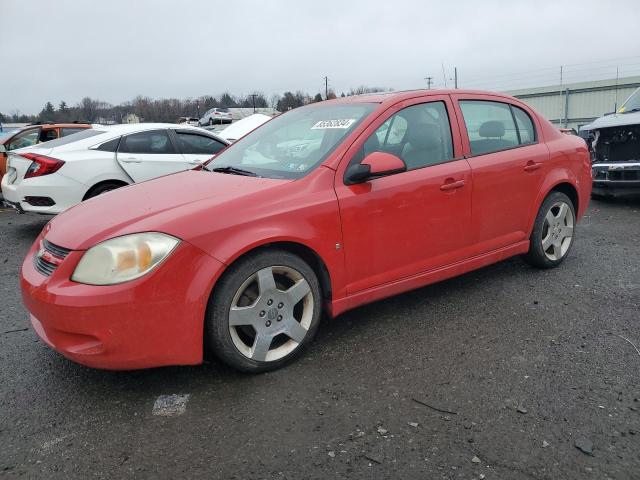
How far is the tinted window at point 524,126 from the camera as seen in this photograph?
4.29 metres

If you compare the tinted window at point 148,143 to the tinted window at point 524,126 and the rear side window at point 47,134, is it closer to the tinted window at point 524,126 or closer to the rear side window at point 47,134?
the rear side window at point 47,134

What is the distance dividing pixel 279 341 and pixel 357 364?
18.6 inches

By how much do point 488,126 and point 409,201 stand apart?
1.21m

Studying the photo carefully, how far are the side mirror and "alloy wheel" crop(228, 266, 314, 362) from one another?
0.69 m

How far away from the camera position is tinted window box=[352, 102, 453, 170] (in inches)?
134

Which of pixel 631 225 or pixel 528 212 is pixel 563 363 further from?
pixel 631 225

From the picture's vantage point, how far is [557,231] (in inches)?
179

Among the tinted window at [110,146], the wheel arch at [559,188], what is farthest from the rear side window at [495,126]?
the tinted window at [110,146]

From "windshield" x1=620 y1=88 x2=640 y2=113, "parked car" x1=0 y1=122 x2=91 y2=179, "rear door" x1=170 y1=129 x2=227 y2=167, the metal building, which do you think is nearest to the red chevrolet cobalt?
"rear door" x1=170 y1=129 x2=227 y2=167

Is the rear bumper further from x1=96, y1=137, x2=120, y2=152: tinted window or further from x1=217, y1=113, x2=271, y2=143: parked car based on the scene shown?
x1=217, y1=113, x2=271, y2=143: parked car

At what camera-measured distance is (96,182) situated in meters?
6.48

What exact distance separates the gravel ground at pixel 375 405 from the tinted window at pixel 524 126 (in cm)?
142

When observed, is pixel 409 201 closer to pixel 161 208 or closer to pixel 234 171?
pixel 234 171

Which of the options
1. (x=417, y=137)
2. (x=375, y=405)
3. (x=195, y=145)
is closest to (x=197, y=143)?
(x=195, y=145)
